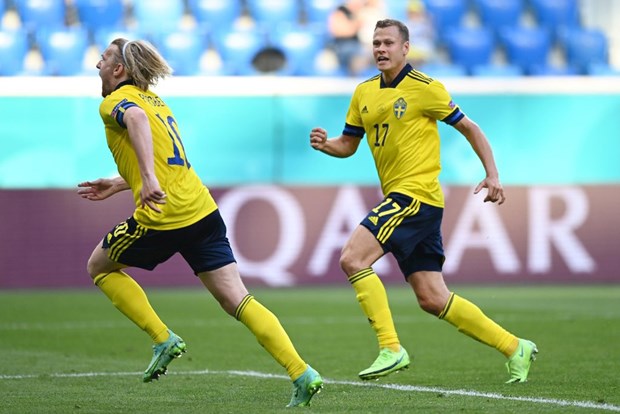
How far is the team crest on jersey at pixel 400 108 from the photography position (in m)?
7.34

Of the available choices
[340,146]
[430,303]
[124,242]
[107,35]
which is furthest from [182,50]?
[124,242]

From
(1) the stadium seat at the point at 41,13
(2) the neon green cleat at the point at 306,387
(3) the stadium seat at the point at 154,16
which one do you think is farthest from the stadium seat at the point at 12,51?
(2) the neon green cleat at the point at 306,387

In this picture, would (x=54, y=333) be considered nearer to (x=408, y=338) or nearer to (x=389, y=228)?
(x=408, y=338)

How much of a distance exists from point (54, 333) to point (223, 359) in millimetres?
2570

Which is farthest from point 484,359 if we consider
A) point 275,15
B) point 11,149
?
point 275,15

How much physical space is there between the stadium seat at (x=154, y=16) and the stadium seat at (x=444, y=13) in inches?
167

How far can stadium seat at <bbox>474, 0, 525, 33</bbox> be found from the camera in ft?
68.6

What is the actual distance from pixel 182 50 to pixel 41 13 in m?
2.29

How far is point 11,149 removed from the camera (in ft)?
55.5

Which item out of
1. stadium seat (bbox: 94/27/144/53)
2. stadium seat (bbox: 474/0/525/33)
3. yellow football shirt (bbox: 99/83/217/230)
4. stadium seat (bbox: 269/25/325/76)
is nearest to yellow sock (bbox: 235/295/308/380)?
yellow football shirt (bbox: 99/83/217/230)

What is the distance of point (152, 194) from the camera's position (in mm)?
6059

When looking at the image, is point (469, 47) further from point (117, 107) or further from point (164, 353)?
point (117, 107)

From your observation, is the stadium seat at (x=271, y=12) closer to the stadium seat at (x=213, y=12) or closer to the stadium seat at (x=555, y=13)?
the stadium seat at (x=213, y=12)

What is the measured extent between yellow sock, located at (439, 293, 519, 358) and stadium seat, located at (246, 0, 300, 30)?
12.8m
